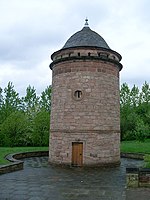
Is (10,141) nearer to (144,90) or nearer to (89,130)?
(89,130)

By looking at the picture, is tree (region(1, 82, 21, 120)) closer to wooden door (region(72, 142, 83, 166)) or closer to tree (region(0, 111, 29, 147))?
tree (region(0, 111, 29, 147))

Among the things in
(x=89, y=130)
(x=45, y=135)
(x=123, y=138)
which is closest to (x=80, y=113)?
(x=89, y=130)

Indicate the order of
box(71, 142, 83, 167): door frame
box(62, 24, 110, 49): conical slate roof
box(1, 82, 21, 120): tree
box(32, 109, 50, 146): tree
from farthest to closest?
box(1, 82, 21, 120): tree → box(32, 109, 50, 146): tree → box(62, 24, 110, 49): conical slate roof → box(71, 142, 83, 167): door frame

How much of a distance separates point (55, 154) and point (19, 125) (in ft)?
51.9

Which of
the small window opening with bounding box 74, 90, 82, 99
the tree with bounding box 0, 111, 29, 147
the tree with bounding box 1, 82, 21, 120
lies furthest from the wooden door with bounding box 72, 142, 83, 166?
the tree with bounding box 1, 82, 21, 120

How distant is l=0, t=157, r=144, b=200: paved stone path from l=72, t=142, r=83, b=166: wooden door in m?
→ 1.52

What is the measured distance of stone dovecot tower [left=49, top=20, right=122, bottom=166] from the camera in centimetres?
1780

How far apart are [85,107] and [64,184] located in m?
6.84

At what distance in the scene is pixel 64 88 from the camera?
61.3ft

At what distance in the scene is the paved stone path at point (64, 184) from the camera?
10.0 metres

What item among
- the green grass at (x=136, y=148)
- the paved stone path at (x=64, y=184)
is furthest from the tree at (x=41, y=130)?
the paved stone path at (x=64, y=184)

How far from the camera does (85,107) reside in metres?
18.0

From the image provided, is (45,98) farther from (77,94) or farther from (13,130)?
(77,94)

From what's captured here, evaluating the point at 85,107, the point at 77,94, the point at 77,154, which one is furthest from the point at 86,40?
the point at 77,154
